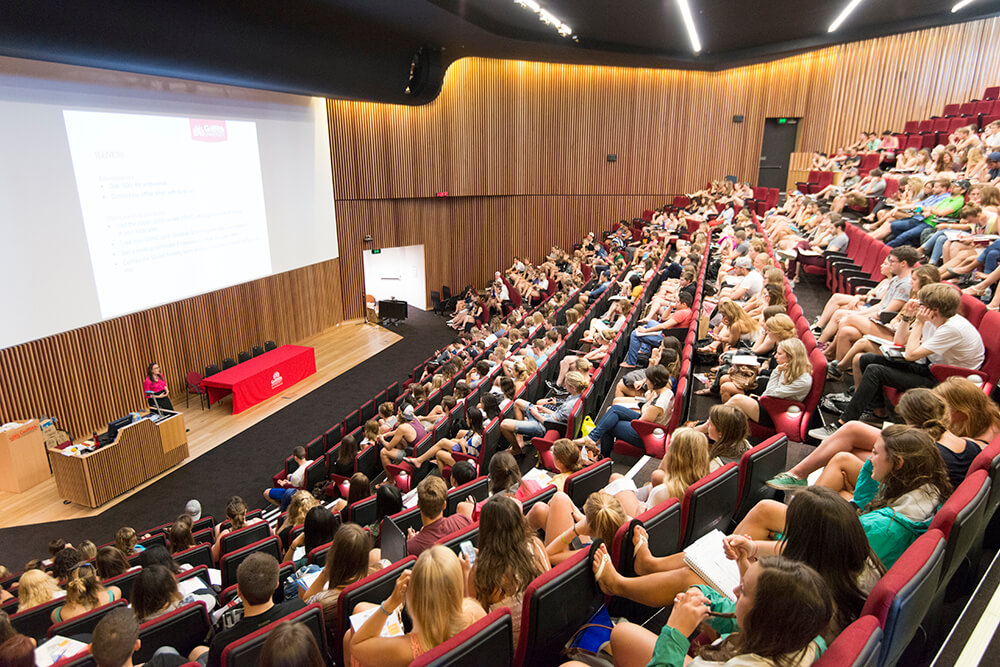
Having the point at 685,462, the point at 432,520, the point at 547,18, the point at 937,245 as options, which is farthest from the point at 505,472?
the point at 547,18

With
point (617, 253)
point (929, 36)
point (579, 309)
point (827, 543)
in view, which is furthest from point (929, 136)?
point (827, 543)

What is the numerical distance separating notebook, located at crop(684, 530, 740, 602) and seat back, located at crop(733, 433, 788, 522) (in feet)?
1.61

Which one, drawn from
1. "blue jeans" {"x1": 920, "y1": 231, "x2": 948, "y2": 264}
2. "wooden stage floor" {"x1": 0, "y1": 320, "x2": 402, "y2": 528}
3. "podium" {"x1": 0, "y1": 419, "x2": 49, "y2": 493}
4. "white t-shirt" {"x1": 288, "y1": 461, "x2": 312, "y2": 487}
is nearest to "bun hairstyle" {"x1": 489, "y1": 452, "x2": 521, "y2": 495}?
"white t-shirt" {"x1": 288, "y1": 461, "x2": 312, "y2": 487}

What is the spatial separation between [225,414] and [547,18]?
8377mm

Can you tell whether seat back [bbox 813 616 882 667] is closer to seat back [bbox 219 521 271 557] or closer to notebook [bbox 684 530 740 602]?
notebook [bbox 684 530 740 602]

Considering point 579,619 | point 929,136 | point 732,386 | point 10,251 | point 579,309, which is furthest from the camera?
point 929,136

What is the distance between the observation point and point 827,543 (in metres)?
1.54

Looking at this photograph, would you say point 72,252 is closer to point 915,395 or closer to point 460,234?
point 915,395

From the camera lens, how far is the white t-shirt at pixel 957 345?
2.96 m

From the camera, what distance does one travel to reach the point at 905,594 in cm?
133

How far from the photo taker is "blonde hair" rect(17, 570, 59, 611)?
3.29m

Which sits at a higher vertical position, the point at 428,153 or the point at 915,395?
the point at 428,153

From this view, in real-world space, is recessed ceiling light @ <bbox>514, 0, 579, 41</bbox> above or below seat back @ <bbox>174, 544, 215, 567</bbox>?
above

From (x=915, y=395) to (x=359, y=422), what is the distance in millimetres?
6319
